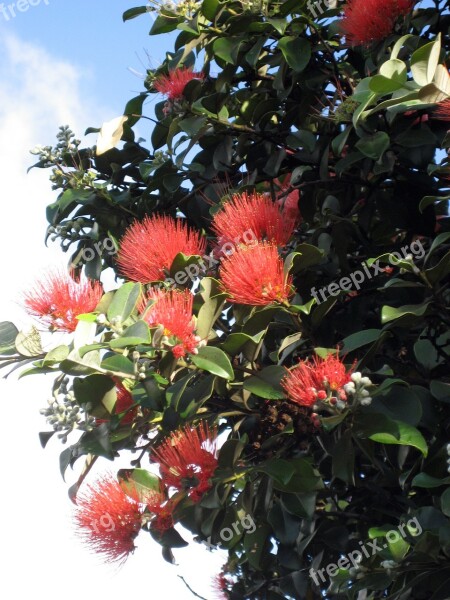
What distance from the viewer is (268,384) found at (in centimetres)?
201

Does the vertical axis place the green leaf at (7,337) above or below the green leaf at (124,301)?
above

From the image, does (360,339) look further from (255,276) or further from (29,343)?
(29,343)

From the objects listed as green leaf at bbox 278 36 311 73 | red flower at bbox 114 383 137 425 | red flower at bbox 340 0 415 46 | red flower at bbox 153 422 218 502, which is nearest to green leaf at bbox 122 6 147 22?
green leaf at bbox 278 36 311 73

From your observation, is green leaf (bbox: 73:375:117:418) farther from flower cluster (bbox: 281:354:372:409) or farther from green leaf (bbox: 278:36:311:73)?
green leaf (bbox: 278:36:311:73)

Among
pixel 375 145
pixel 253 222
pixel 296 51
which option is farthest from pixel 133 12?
pixel 253 222

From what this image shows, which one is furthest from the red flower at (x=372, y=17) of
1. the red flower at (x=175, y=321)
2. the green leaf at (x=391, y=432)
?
the green leaf at (x=391, y=432)

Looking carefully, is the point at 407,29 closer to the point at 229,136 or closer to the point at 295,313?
the point at 229,136

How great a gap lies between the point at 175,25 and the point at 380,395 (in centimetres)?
150

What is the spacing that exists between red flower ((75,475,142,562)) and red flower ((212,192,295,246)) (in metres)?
0.66

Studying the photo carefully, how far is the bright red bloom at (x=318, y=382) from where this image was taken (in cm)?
189

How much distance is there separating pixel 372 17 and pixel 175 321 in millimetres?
1212

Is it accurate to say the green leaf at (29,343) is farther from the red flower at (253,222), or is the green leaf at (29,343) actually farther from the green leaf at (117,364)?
the red flower at (253,222)

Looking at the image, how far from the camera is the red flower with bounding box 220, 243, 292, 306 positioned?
192cm

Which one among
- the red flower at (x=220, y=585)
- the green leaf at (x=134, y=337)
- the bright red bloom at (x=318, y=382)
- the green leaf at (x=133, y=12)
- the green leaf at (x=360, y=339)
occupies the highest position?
the green leaf at (x=133, y=12)
